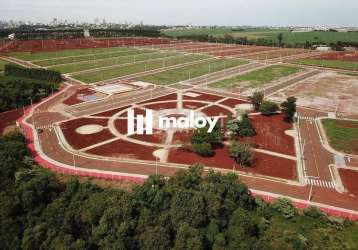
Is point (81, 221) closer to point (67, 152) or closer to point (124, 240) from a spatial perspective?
point (124, 240)

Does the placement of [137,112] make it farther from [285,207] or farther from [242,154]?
[285,207]

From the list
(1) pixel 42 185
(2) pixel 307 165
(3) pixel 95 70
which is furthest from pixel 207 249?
(3) pixel 95 70

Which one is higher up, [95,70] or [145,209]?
[95,70]

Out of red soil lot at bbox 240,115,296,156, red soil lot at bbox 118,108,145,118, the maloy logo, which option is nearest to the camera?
red soil lot at bbox 240,115,296,156

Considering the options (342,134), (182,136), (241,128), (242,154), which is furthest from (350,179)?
(182,136)

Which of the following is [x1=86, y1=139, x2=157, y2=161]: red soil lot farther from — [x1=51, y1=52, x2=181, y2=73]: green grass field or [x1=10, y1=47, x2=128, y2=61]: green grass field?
[x1=10, y1=47, x2=128, y2=61]: green grass field

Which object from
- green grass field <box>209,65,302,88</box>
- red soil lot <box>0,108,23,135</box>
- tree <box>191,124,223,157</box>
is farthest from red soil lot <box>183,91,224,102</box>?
red soil lot <box>0,108,23,135</box>
